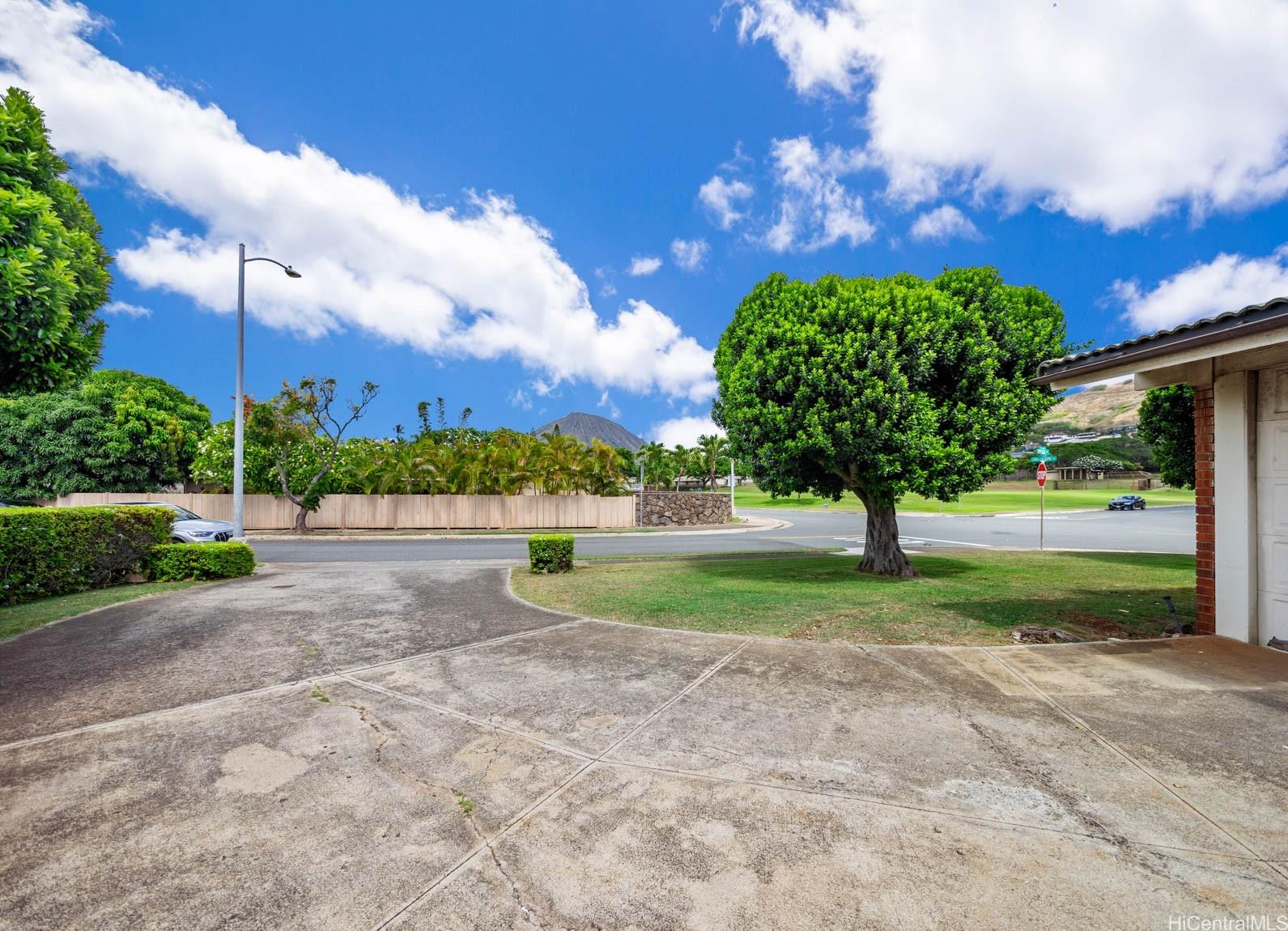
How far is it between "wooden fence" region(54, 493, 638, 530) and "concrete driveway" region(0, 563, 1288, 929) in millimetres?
26288

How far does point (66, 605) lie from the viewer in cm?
863

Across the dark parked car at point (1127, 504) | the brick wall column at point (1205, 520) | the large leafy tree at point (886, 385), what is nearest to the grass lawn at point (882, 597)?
the brick wall column at point (1205, 520)

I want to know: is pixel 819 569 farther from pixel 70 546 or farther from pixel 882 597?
pixel 70 546

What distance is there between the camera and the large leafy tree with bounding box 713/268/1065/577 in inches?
385

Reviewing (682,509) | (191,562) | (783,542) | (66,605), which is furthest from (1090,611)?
(682,509)

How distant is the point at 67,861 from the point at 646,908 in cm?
250

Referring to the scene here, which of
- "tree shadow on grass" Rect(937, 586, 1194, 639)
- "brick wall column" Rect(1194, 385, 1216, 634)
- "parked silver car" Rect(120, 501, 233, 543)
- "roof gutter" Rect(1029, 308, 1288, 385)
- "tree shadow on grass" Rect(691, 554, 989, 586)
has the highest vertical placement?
"roof gutter" Rect(1029, 308, 1288, 385)

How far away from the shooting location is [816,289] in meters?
11.1

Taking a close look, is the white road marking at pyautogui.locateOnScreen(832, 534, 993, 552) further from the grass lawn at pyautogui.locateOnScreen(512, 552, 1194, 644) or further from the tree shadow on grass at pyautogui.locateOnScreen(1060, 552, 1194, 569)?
the grass lawn at pyautogui.locateOnScreen(512, 552, 1194, 644)

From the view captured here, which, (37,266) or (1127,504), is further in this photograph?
(1127,504)

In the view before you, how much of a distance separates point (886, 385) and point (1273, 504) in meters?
4.89

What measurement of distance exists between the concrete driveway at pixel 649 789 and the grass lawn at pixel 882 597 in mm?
1250

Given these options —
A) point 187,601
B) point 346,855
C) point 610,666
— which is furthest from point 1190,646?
point 187,601

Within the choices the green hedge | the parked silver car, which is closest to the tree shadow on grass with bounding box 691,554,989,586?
the green hedge
